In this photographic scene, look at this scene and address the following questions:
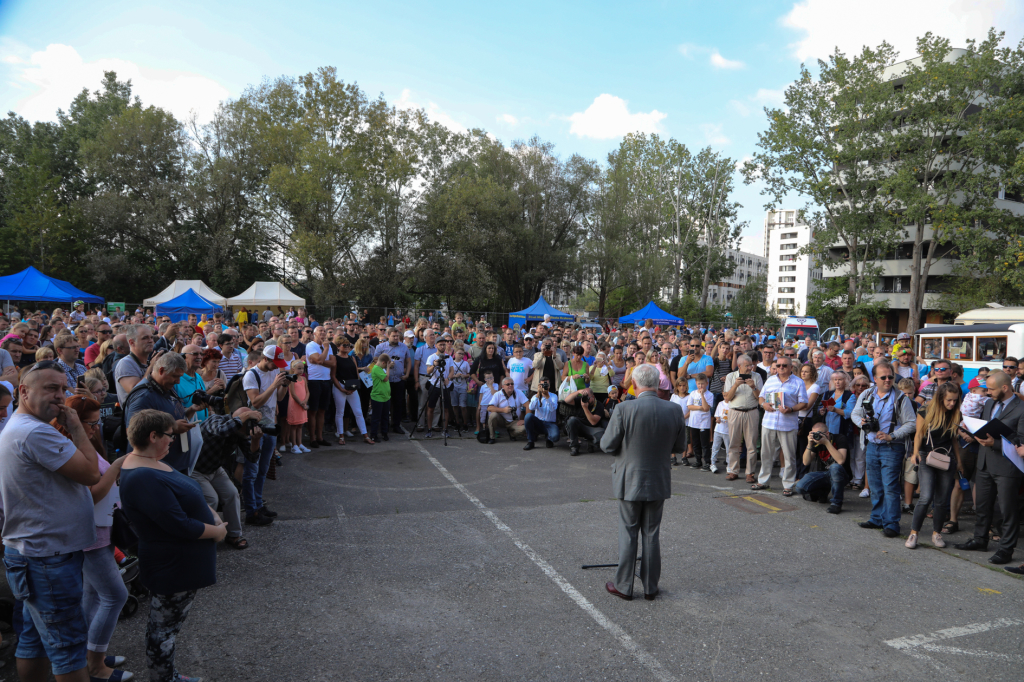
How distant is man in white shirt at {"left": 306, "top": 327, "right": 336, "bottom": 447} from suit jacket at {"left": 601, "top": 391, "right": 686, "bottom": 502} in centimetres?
654

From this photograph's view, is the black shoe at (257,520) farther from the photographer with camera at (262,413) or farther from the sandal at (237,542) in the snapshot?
the sandal at (237,542)

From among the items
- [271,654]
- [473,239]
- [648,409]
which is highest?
[473,239]

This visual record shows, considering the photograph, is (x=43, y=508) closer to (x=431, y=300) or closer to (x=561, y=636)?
(x=561, y=636)

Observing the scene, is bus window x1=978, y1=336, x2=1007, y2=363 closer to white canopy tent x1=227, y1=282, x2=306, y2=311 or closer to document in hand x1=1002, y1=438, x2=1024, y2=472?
document in hand x1=1002, y1=438, x2=1024, y2=472

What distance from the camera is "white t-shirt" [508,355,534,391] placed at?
11.6 m

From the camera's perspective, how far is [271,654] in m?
3.82

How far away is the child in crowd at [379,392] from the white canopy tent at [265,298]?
53.2ft

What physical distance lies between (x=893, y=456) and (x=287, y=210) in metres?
33.7

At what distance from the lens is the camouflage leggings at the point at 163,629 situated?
316cm

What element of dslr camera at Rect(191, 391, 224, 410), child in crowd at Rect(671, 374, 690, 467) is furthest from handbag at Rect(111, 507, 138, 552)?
child in crowd at Rect(671, 374, 690, 467)

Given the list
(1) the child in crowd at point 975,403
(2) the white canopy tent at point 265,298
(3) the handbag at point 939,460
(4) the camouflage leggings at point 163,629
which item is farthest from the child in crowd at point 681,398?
(2) the white canopy tent at point 265,298

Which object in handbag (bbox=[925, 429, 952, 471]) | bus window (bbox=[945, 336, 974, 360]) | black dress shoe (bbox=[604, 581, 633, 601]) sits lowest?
black dress shoe (bbox=[604, 581, 633, 601])

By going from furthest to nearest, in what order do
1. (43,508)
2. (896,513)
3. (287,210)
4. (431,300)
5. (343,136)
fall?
(431,300)
(287,210)
(343,136)
(896,513)
(43,508)

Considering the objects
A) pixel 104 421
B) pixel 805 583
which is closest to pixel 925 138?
pixel 805 583
